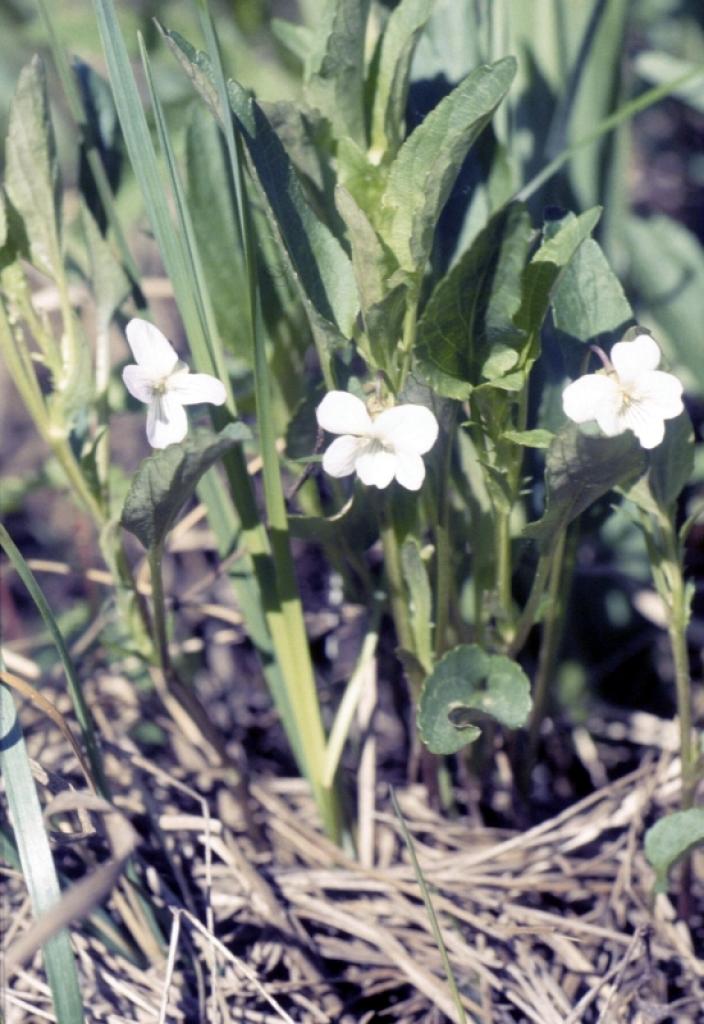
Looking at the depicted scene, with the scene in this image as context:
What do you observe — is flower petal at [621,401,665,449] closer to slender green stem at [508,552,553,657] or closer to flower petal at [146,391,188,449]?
slender green stem at [508,552,553,657]

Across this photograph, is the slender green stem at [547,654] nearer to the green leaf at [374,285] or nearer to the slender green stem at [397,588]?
the slender green stem at [397,588]

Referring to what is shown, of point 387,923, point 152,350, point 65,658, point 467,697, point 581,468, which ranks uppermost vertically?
point 152,350

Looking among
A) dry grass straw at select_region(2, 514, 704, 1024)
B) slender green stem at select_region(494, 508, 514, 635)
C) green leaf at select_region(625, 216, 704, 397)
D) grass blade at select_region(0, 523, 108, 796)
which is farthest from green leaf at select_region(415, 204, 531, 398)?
green leaf at select_region(625, 216, 704, 397)

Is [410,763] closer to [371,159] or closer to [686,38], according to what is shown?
[371,159]

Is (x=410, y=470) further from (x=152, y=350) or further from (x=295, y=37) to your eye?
(x=295, y=37)

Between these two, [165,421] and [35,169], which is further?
[35,169]

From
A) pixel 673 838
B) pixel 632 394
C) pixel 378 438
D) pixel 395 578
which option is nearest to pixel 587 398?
pixel 632 394

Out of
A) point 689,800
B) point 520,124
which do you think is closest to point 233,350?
point 520,124

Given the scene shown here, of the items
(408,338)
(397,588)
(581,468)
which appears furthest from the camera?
(397,588)
